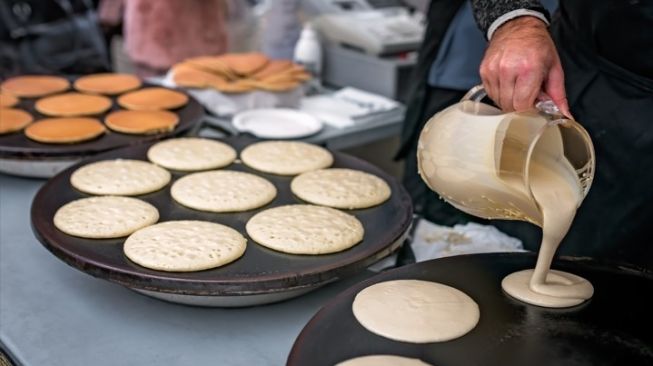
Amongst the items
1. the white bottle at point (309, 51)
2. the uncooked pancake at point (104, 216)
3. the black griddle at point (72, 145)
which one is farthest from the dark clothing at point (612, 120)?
the white bottle at point (309, 51)

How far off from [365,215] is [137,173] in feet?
1.88

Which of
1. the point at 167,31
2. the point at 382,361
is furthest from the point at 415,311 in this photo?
the point at 167,31

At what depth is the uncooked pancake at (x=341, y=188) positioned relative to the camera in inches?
62.9

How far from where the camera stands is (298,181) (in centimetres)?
171

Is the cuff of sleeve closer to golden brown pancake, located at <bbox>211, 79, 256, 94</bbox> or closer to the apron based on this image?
the apron

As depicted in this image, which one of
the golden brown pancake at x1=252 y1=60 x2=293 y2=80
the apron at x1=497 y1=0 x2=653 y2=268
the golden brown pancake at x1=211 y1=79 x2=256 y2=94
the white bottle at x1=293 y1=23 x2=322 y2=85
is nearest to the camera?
the apron at x1=497 y1=0 x2=653 y2=268

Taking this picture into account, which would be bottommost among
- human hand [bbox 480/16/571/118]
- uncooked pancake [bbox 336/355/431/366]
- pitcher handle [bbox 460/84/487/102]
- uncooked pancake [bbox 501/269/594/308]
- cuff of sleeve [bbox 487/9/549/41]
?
uncooked pancake [bbox 336/355/431/366]

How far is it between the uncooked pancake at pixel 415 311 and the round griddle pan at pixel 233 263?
0.39ft

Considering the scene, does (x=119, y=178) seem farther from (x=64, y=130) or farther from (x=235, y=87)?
(x=235, y=87)

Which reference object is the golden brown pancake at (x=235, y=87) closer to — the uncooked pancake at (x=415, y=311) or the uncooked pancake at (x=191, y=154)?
the uncooked pancake at (x=191, y=154)

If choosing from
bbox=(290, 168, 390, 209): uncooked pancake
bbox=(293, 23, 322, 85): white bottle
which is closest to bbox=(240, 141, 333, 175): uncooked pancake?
bbox=(290, 168, 390, 209): uncooked pancake

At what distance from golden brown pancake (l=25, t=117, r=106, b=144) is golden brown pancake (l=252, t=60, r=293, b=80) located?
684 mm

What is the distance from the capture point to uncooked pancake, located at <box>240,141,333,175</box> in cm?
179

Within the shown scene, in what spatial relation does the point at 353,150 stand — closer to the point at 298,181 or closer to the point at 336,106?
the point at 336,106
